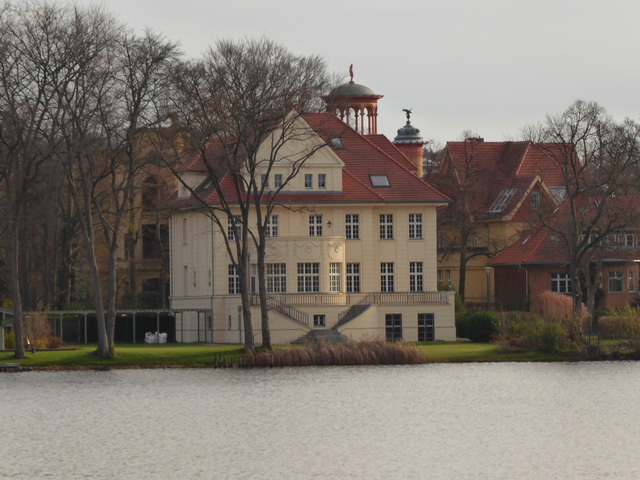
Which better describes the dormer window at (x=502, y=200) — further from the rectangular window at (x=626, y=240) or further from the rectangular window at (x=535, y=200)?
the rectangular window at (x=626, y=240)

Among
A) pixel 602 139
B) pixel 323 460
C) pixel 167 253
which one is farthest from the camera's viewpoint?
pixel 167 253

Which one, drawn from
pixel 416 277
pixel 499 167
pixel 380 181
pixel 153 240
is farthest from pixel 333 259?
pixel 499 167

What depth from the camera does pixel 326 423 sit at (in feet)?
140

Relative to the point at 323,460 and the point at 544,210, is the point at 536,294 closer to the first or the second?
the point at 544,210

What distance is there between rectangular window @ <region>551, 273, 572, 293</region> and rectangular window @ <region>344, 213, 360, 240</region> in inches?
555

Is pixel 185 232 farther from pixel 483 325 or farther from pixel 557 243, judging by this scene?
pixel 557 243

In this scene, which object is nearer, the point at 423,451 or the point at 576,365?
the point at 423,451

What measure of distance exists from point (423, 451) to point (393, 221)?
141 feet

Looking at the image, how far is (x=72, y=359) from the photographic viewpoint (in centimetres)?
6250

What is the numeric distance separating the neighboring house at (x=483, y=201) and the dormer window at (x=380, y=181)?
13476 mm

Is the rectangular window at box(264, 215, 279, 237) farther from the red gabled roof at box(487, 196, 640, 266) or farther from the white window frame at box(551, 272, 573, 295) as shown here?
the white window frame at box(551, 272, 573, 295)

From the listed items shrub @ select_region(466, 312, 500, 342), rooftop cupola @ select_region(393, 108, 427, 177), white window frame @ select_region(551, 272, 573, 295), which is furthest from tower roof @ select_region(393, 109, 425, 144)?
shrub @ select_region(466, 312, 500, 342)

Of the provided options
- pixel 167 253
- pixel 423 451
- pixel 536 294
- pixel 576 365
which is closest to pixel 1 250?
pixel 167 253

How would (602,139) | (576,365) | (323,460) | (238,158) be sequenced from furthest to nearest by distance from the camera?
(602,139), (238,158), (576,365), (323,460)
